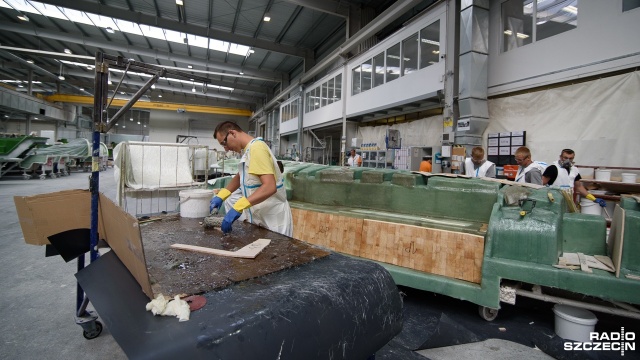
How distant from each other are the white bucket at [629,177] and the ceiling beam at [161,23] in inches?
475

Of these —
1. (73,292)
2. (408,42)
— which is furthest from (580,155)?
(73,292)

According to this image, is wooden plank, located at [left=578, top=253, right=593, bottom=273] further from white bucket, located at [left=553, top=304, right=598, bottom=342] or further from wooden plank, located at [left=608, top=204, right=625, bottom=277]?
white bucket, located at [left=553, top=304, right=598, bottom=342]

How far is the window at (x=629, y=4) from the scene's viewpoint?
172 inches

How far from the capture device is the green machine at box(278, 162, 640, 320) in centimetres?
213

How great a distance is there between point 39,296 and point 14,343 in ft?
2.52

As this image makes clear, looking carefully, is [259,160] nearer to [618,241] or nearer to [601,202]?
[618,241]

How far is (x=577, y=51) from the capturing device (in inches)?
197

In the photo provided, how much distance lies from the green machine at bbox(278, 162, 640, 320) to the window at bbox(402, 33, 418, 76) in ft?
18.7

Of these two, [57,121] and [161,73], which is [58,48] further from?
[161,73]

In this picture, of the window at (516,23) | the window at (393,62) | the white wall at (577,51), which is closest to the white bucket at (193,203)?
the white wall at (577,51)

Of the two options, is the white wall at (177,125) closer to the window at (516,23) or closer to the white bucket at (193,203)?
→ the window at (516,23)

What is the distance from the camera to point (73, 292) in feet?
8.47

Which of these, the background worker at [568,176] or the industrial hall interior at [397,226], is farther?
the background worker at [568,176]

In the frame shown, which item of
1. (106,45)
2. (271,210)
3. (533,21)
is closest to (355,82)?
(533,21)
